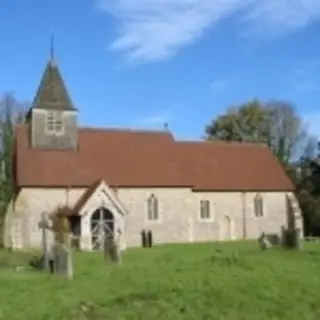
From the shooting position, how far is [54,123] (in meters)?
45.1

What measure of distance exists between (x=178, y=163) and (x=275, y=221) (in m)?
8.72

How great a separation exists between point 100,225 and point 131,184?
12.9 feet

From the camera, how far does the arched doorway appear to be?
40844 mm

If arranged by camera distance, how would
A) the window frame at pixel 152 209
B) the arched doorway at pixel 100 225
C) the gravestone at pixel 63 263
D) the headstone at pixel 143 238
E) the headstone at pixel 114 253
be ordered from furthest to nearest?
the window frame at pixel 152 209, the headstone at pixel 143 238, the arched doorway at pixel 100 225, the headstone at pixel 114 253, the gravestone at pixel 63 263

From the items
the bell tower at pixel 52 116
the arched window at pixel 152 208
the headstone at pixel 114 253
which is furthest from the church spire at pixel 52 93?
the headstone at pixel 114 253

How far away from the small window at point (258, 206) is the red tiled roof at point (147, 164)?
2.45 ft

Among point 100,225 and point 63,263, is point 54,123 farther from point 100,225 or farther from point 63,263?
point 63,263

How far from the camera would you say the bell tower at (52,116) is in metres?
44.7

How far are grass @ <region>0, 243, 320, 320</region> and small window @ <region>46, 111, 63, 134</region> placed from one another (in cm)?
2735

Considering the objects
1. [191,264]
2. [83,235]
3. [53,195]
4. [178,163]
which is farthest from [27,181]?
[191,264]

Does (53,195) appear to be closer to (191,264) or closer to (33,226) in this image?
(33,226)

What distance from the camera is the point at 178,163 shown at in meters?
46.9

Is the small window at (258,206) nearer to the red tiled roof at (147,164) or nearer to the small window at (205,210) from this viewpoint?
the red tiled roof at (147,164)

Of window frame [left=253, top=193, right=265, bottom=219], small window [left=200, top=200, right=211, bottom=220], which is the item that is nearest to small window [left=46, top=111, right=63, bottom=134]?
small window [left=200, top=200, right=211, bottom=220]
